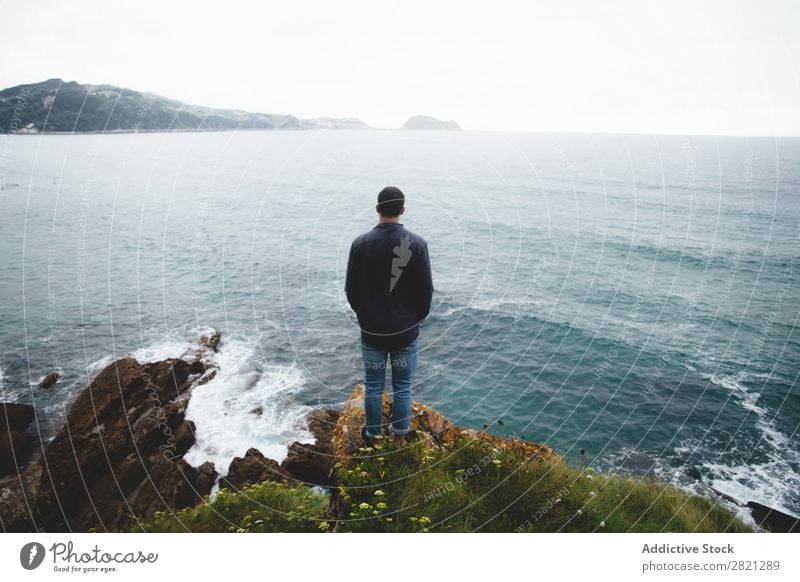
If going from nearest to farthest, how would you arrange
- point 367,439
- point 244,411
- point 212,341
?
point 367,439 → point 244,411 → point 212,341

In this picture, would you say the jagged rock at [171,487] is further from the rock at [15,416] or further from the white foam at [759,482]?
the white foam at [759,482]

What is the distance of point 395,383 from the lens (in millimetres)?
5570

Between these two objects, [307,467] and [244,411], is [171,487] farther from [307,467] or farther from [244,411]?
[244,411]

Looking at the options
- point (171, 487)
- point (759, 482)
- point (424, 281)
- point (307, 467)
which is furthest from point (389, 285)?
point (759, 482)

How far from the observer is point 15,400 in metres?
20.9

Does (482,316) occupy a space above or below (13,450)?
above

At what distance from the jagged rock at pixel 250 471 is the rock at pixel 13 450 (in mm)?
7638

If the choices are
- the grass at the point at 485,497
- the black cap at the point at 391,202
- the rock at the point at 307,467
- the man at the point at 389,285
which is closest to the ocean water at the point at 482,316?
the rock at the point at 307,467

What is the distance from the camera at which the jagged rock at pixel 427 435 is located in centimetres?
596

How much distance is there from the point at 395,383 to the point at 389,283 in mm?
1437

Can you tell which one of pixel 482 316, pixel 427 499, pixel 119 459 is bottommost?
pixel 119 459

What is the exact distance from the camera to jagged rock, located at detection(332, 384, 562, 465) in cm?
596

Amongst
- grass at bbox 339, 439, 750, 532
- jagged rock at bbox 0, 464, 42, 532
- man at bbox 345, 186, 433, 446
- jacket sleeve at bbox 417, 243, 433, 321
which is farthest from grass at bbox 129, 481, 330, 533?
jagged rock at bbox 0, 464, 42, 532
